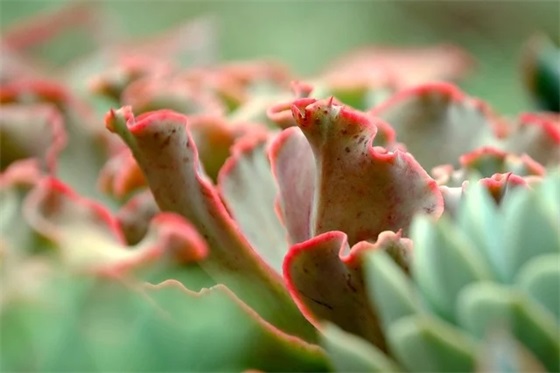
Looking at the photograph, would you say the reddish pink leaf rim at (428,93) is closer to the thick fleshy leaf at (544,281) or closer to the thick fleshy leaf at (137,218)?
the thick fleshy leaf at (137,218)

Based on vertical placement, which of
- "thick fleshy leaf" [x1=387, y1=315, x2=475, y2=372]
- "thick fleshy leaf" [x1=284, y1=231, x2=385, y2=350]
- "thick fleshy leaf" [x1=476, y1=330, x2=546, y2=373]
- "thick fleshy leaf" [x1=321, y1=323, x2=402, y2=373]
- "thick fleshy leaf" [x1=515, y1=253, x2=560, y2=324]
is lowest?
"thick fleshy leaf" [x1=284, y1=231, x2=385, y2=350]

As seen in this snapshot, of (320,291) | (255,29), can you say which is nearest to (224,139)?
(320,291)

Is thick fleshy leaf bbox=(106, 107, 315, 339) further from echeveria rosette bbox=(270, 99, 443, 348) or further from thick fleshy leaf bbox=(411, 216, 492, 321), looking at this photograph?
→ thick fleshy leaf bbox=(411, 216, 492, 321)

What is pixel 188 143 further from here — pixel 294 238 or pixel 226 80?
pixel 226 80

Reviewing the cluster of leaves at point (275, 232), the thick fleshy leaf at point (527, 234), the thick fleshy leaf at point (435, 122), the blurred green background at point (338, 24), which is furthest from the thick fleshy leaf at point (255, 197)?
the blurred green background at point (338, 24)

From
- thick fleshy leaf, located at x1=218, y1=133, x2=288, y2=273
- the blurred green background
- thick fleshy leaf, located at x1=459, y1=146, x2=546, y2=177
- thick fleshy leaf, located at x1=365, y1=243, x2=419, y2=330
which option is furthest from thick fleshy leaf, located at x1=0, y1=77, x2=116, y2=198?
the blurred green background
